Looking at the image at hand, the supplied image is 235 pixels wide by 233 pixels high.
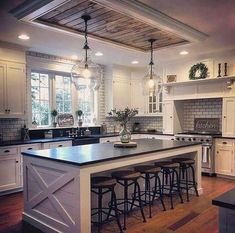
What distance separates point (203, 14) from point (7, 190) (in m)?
4.16

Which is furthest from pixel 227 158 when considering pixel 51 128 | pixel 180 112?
pixel 51 128

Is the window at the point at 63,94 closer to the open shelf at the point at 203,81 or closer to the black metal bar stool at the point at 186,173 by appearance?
the open shelf at the point at 203,81

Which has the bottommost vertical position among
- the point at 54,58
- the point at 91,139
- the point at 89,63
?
the point at 91,139

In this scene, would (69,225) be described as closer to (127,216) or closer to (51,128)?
(127,216)

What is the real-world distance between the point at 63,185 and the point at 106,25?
2277mm

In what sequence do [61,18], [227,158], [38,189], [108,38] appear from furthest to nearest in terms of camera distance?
[227,158] < [108,38] < [61,18] < [38,189]

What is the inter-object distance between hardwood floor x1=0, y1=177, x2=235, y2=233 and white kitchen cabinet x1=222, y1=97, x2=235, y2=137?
1.69m

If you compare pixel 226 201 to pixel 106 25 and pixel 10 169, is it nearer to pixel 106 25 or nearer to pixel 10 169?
pixel 106 25

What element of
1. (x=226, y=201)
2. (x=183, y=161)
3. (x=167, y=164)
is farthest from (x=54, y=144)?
(x=226, y=201)

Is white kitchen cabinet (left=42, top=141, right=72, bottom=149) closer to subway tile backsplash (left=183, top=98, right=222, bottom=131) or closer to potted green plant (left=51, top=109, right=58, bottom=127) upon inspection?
potted green plant (left=51, top=109, right=58, bottom=127)

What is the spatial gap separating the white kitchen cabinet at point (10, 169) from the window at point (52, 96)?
128 cm

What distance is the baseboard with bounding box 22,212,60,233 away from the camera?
2968 millimetres

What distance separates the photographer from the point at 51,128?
5.69 metres

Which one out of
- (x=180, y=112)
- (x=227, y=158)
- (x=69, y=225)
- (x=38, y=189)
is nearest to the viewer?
(x=69, y=225)
